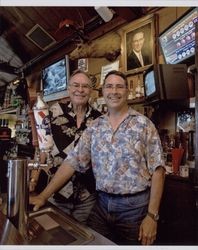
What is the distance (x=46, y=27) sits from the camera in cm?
311

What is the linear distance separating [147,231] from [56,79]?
2621 mm

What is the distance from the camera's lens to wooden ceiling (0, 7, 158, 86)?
2.11 m

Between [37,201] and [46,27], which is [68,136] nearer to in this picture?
[37,201]

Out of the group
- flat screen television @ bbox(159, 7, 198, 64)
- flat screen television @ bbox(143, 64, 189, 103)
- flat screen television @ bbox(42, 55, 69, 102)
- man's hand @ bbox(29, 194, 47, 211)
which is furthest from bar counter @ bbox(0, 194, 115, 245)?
flat screen television @ bbox(42, 55, 69, 102)

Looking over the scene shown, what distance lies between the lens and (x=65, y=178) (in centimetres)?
105

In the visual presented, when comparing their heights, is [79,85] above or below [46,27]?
below

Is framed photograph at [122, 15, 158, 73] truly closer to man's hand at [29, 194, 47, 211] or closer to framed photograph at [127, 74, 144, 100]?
framed photograph at [127, 74, 144, 100]

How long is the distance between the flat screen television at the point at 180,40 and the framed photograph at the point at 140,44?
22 cm

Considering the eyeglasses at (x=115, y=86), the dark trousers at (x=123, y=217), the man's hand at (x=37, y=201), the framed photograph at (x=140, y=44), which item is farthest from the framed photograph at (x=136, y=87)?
the man's hand at (x=37, y=201)

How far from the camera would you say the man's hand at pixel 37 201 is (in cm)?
90

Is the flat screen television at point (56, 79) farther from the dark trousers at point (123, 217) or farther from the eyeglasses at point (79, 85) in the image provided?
the dark trousers at point (123, 217)

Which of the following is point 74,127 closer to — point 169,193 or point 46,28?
point 169,193

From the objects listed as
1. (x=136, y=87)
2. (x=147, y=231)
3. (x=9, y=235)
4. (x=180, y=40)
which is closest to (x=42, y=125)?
(x=9, y=235)

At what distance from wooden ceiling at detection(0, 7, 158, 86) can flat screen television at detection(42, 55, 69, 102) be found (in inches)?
8.0
